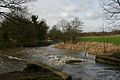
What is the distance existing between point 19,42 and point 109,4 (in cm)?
4751

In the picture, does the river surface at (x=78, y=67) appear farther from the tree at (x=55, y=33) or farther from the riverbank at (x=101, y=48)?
the tree at (x=55, y=33)

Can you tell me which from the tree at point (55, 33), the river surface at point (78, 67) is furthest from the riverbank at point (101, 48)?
the tree at point (55, 33)

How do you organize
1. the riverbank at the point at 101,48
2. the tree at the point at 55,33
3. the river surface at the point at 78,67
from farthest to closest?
the tree at the point at 55,33
the riverbank at the point at 101,48
the river surface at the point at 78,67

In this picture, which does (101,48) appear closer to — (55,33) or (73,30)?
(73,30)

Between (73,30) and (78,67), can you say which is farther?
(73,30)

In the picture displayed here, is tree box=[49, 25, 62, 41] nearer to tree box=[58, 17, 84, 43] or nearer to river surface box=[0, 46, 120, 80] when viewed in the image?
tree box=[58, 17, 84, 43]

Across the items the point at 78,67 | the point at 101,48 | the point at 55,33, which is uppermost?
the point at 55,33

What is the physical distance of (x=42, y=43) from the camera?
72.7 meters

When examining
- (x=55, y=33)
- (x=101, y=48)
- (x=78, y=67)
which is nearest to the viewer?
(x=78, y=67)

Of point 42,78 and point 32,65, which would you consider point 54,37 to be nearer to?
point 32,65

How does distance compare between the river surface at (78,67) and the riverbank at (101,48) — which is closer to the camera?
the river surface at (78,67)

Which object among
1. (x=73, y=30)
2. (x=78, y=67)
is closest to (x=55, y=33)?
(x=73, y=30)

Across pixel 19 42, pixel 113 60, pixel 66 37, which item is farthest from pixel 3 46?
pixel 113 60

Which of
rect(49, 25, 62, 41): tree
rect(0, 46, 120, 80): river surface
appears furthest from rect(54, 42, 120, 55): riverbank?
rect(49, 25, 62, 41): tree
